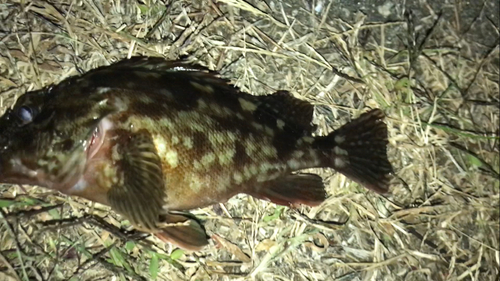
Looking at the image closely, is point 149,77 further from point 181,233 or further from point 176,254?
point 176,254

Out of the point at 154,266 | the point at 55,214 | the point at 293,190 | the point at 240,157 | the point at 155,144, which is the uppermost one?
the point at 155,144

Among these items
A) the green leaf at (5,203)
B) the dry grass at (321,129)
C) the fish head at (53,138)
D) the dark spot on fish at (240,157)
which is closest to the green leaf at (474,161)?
the dry grass at (321,129)

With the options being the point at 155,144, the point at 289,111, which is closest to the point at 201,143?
the point at 155,144

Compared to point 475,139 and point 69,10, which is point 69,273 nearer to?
point 69,10

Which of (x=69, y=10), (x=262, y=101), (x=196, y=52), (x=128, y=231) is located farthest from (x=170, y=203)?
(x=69, y=10)

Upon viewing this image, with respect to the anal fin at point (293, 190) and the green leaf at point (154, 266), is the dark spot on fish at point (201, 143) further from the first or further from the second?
the green leaf at point (154, 266)

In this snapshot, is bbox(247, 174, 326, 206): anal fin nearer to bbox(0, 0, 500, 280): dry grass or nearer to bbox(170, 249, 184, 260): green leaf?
bbox(0, 0, 500, 280): dry grass

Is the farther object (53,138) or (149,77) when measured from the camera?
(149,77)
